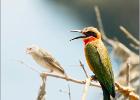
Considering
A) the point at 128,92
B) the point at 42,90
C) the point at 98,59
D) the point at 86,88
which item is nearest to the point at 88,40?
the point at 98,59

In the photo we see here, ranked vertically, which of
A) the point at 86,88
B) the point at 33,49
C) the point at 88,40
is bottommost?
the point at 86,88

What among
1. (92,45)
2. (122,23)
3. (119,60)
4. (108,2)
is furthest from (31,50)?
(108,2)

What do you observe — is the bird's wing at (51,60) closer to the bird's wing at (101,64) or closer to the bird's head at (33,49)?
the bird's head at (33,49)

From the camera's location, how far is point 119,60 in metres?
6.64

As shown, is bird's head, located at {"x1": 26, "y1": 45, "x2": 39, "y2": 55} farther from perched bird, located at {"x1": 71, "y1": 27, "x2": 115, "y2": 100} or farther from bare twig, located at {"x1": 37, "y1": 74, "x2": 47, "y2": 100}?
bare twig, located at {"x1": 37, "y1": 74, "x2": 47, "y2": 100}

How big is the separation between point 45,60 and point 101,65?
1.36 metres

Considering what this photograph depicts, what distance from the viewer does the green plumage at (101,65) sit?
15.3 feet

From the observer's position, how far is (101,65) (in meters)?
4.83

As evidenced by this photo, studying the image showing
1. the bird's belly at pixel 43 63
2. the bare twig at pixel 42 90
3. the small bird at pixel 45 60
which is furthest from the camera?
the bird's belly at pixel 43 63

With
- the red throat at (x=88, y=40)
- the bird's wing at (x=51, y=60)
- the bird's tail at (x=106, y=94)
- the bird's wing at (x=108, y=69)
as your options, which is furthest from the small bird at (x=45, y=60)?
the bird's tail at (x=106, y=94)

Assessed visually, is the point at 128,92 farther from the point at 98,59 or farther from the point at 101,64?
the point at 98,59

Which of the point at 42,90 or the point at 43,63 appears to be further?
the point at 43,63

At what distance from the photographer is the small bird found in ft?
19.4

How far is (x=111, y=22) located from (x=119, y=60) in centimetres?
1011
